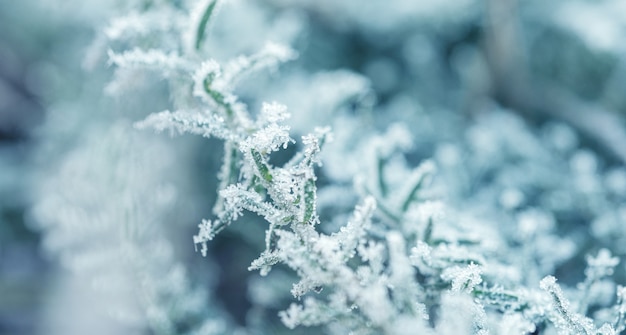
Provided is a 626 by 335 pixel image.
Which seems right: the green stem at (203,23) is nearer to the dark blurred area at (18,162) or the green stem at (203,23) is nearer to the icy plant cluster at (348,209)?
the icy plant cluster at (348,209)

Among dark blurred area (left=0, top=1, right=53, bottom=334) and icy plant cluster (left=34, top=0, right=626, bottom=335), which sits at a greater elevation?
dark blurred area (left=0, top=1, right=53, bottom=334)

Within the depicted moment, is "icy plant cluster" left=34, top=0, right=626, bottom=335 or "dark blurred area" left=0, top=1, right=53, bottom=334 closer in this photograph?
"icy plant cluster" left=34, top=0, right=626, bottom=335

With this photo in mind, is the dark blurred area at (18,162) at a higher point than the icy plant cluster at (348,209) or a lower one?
higher

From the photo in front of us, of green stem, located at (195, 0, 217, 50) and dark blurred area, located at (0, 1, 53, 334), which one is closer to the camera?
green stem, located at (195, 0, 217, 50)

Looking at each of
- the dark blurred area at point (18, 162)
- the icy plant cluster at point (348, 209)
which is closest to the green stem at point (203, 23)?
the icy plant cluster at point (348, 209)

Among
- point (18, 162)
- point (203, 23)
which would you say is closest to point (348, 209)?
point (203, 23)

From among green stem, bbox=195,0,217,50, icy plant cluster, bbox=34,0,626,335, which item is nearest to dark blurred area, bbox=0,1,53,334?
icy plant cluster, bbox=34,0,626,335

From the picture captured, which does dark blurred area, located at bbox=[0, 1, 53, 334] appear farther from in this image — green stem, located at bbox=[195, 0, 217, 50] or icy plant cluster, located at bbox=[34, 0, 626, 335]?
green stem, located at bbox=[195, 0, 217, 50]

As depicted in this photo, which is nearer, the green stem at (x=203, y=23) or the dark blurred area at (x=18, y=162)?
the green stem at (x=203, y=23)

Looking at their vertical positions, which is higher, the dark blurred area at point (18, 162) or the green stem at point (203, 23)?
the dark blurred area at point (18, 162)
